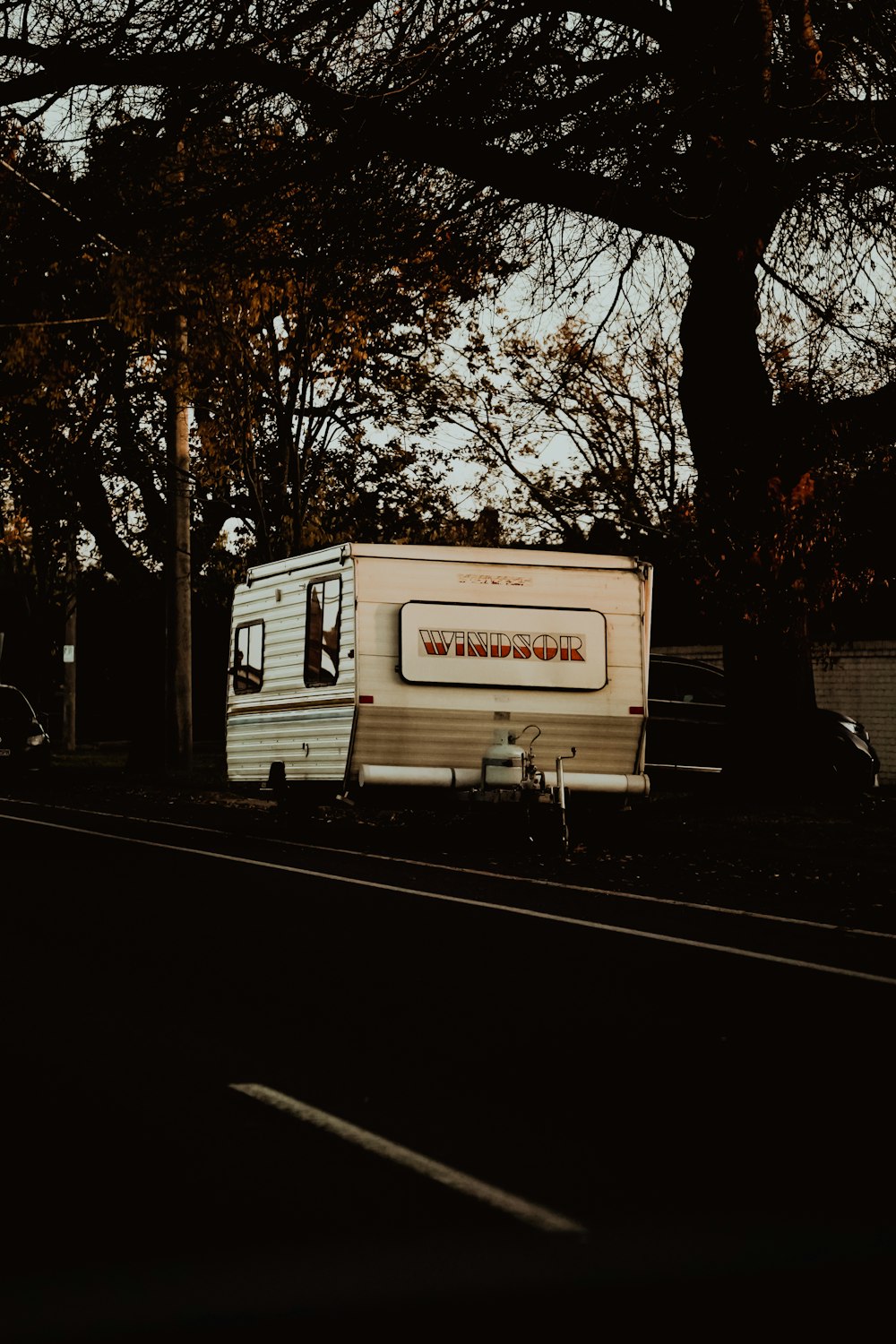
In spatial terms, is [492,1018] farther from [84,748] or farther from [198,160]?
[84,748]

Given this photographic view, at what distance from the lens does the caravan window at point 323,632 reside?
19219mm

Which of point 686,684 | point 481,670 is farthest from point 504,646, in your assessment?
point 686,684

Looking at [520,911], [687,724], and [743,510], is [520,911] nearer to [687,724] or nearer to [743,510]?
[743,510]

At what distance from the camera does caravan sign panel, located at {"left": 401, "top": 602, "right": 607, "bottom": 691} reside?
18.7 metres

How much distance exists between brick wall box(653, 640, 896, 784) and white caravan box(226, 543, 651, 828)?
12.1 metres

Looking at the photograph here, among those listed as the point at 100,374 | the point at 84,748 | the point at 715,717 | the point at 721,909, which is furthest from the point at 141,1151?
the point at 84,748

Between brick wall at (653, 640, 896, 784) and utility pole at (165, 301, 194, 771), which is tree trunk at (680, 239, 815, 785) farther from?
utility pole at (165, 301, 194, 771)

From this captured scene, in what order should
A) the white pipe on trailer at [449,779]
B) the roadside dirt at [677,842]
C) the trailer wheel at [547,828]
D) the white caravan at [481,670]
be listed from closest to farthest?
1. the roadside dirt at [677,842]
2. the trailer wheel at [547,828]
3. the white caravan at [481,670]
4. the white pipe on trailer at [449,779]

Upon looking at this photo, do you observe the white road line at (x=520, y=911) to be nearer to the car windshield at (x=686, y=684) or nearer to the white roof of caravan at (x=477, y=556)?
the white roof of caravan at (x=477, y=556)

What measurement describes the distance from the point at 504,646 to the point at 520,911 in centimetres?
660

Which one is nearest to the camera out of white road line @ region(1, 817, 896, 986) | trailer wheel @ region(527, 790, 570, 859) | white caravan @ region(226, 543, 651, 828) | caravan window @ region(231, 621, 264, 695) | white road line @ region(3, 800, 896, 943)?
white road line @ region(1, 817, 896, 986)

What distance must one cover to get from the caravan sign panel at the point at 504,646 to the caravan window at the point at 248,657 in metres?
4.06

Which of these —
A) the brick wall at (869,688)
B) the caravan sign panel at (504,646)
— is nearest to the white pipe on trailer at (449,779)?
the caravan sign panel at (504,646)

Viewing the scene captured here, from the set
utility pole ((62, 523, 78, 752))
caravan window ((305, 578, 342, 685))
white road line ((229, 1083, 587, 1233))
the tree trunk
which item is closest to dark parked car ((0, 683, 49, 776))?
utility pole ((62, 523, 78, 752))
